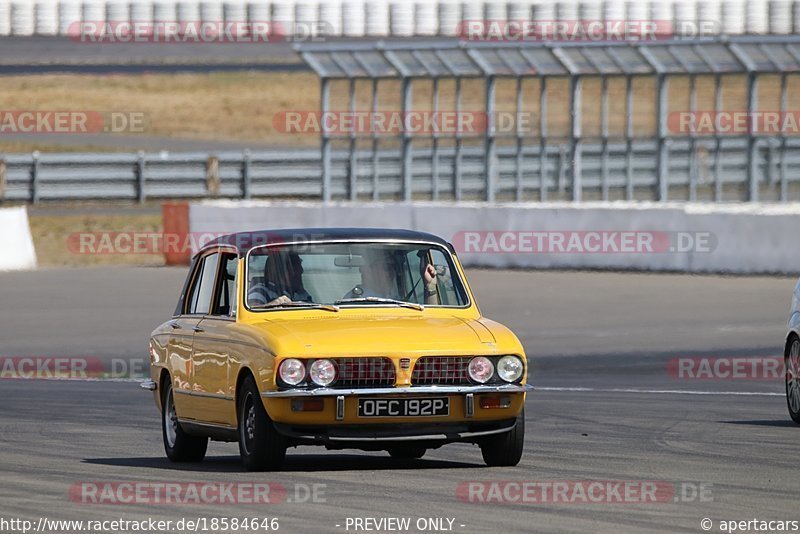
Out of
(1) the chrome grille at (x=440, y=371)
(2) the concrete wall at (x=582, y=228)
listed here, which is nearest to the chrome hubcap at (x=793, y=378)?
(1) the chrome grille at (x=440, y=371)

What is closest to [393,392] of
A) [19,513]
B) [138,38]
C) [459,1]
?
[19,513]

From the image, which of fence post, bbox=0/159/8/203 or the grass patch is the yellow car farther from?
fence post, bbox=0/159/8/203

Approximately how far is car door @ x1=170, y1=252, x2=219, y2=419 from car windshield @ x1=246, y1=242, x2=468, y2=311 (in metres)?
0.56

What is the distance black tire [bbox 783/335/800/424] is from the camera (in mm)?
12867

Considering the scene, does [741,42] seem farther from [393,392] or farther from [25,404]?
[393,392]

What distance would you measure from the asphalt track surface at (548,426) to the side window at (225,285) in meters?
0.91

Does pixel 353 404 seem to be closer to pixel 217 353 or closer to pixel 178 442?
pixel 217 353

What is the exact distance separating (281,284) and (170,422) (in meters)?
1.30

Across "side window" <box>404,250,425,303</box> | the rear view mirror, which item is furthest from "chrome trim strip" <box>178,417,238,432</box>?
"side window" <box>404,250,425,303</box>

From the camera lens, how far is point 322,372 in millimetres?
9711

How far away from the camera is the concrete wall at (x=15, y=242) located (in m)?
29.1

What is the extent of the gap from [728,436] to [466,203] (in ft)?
54.5

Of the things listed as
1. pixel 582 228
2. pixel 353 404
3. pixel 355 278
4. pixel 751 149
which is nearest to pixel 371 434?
pixel 353 404

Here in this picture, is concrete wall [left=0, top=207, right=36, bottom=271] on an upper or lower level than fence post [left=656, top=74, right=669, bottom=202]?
lower
